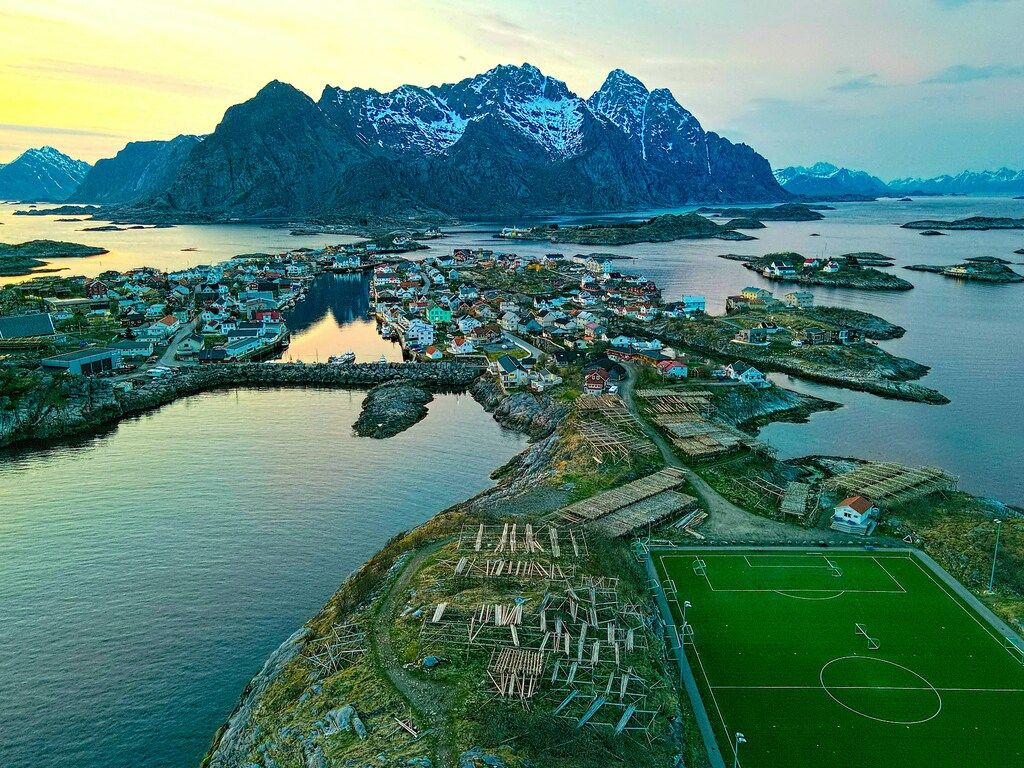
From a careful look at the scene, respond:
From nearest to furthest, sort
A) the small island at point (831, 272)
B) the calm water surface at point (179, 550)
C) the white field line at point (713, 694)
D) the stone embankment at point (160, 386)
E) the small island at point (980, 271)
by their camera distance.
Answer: the white field line at point (713, 694) → the calm water surface at point (179, 550) → the stone embankment at point (160, 386) → the small island at point (831, 272) → the small island at point (980, 271)

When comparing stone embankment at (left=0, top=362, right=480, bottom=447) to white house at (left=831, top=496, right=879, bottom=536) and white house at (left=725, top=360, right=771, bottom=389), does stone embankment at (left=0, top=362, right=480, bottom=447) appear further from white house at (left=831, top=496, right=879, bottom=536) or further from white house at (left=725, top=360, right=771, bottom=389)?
white house at (left=831, top=496, right=879, bottom=536)

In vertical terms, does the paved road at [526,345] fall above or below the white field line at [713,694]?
above

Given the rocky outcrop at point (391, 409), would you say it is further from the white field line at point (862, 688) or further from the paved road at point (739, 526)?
the white field line at point (862, 688)

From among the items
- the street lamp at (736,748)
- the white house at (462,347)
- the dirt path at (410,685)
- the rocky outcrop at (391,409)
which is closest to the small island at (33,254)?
the white house at (462,347)

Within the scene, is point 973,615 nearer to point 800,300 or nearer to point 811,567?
point 811,567

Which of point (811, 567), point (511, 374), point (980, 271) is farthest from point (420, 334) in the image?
point (980, 271)

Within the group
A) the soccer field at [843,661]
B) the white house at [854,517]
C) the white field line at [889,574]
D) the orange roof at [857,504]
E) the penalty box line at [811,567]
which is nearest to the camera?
the soccer field at [843,661]
